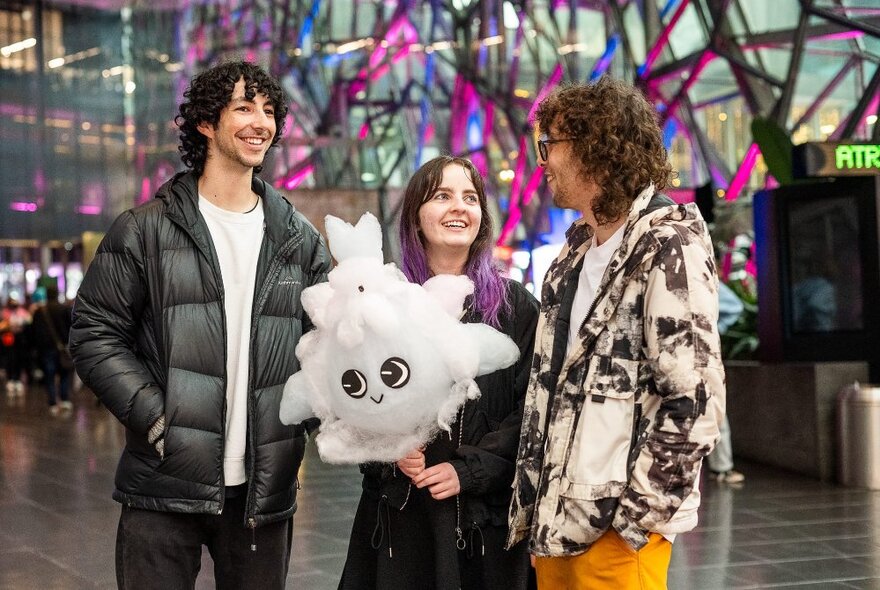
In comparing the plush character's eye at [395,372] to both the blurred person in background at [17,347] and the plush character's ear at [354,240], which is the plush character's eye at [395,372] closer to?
the plush character's ear at [354,240]

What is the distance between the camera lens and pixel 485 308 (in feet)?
11.3

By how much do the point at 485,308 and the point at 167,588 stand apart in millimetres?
1250

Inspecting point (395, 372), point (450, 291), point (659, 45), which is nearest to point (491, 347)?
point (450, 291)

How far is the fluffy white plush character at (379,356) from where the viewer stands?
308 cm

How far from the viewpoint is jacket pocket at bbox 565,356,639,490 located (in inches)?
104

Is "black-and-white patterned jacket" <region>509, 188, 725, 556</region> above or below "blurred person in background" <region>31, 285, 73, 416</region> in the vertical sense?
above

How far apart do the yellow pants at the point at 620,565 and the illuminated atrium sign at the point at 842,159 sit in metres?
8.05

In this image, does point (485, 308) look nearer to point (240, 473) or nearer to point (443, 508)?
point (443, 508)

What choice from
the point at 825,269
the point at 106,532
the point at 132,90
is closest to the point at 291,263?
the point at 106,532

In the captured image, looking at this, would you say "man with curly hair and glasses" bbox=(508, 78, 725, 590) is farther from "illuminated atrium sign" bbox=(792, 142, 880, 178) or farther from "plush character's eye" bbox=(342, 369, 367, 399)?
"illuminated atrium sign" bbox=(792, 142, 880, 178)

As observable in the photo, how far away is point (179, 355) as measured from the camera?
3289 mm

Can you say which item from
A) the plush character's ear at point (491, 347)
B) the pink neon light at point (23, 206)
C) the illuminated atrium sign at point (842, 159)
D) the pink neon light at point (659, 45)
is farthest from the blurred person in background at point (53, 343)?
the pink neon light at point (23, 206)

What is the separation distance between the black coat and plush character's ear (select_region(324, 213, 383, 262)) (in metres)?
0.40

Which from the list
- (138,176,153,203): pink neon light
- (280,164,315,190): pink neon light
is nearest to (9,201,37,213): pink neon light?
(138,176,153,203): pink neon light
